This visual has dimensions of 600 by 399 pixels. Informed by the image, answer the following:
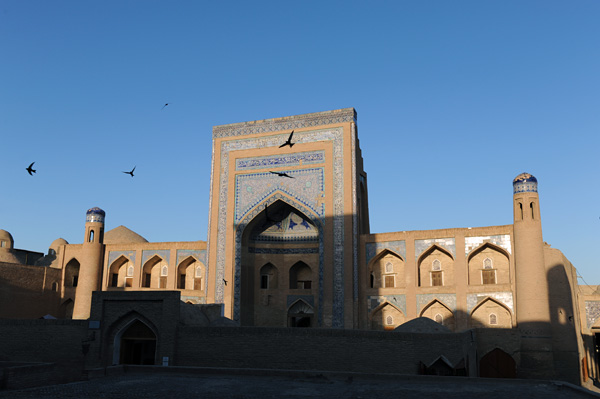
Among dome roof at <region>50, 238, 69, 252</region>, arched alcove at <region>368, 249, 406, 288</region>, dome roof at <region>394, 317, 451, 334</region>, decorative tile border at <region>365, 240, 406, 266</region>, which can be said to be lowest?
dome roof at <region>394, 317, 451, 334</region>

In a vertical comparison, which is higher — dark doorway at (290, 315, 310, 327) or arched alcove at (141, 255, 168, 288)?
arched alcove at (141, 255, 168, 288)

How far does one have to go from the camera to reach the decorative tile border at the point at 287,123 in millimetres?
23073

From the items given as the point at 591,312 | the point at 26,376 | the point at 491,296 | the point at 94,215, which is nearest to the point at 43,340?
the point at 26,376

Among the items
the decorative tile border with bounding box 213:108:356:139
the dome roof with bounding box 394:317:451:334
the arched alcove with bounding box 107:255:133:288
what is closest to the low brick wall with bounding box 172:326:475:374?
the dome roof with bounding box 394:317:451:334

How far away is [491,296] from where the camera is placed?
792 inches

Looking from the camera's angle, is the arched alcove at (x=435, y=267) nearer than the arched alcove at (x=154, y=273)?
Yes

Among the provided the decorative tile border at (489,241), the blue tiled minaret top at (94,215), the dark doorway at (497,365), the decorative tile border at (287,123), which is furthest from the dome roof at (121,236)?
the dark doorway at (497,365)

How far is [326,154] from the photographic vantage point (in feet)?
75.2

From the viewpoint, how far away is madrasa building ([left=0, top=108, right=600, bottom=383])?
18906 mm

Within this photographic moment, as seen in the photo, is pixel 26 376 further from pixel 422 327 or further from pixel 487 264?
pixel 487 264

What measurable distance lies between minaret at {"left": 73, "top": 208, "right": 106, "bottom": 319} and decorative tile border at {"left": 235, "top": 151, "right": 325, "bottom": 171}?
6.84 meters

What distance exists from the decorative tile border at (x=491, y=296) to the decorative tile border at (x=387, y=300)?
2316 millimetres

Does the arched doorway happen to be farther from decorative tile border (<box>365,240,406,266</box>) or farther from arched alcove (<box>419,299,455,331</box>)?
arched alcove (<box>419,299,455,331</box>)

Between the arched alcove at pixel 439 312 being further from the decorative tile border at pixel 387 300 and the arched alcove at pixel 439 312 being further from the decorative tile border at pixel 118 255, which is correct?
the decorative tile border at pixel 118 255
